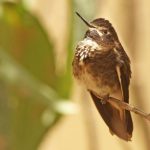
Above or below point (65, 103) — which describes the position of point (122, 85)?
above

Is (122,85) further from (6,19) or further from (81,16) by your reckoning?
(6,19)

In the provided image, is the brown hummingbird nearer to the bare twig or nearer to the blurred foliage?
the bare twig

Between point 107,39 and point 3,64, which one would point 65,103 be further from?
point 107,39

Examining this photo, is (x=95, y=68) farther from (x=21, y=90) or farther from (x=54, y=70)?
(x=21, y=90)

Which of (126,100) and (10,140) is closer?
(126,100)

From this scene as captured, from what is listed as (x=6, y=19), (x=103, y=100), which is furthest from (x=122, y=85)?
(x=6, y=19)

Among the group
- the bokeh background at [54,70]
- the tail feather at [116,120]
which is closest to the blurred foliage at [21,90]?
the bokeh background at [54,70]

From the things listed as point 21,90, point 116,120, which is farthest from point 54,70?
point 21,90

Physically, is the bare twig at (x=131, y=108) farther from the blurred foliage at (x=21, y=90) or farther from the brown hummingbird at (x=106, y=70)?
the blurred foliage at (x=21, y=90)

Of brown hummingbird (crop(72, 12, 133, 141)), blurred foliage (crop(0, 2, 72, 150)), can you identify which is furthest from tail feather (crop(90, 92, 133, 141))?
blurred foliage (crop(0, 2, 72, 150))
